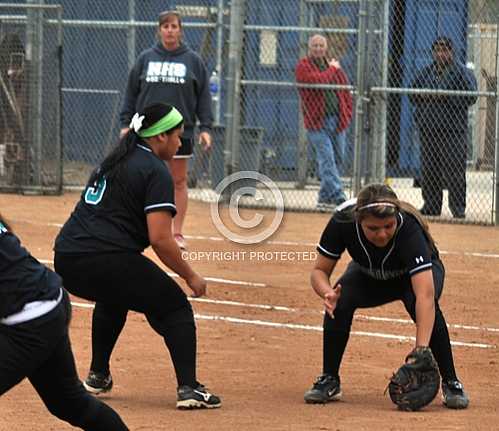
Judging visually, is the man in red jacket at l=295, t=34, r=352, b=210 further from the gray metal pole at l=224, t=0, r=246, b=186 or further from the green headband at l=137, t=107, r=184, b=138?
the green headband at l=137, t=107, r=184, b=138

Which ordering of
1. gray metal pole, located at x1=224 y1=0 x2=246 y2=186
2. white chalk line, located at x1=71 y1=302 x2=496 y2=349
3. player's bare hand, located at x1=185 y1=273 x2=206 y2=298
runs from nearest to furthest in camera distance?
player's bare hand, located at x1=185 y1=273 x2=206 y2=298 < white chalk line, located at x1=71 y1=302 x2=496 y2=349 < gray metal pole, located at x1=224 y1=0 x2=246 y2=186

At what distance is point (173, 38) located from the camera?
1241 cm

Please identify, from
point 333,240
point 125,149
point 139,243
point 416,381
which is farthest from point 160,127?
point 416,381

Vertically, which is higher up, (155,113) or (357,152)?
(155,113)

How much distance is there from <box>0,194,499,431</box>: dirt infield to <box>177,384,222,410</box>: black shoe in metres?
0.04

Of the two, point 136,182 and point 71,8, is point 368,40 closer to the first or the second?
point 71,8

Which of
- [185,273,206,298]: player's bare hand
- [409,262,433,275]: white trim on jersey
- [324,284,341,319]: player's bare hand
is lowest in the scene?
[324,284,341,319]: player's bare hand

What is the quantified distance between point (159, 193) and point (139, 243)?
323 millimetres

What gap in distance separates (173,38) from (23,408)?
19.7ft

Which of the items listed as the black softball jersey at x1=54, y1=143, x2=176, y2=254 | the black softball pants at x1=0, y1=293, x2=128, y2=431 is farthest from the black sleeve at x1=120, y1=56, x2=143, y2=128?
the black softball pants at x1=0, y1=293, x2=128, y2=431

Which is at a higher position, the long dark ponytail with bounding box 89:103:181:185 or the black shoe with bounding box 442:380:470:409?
the long dark ponytail with bounding box 89:103:181:185

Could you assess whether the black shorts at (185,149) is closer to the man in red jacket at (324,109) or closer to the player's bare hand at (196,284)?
the man in red jacket at (324,109)

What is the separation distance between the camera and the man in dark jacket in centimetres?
1520

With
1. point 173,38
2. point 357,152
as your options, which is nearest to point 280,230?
point 357,152
